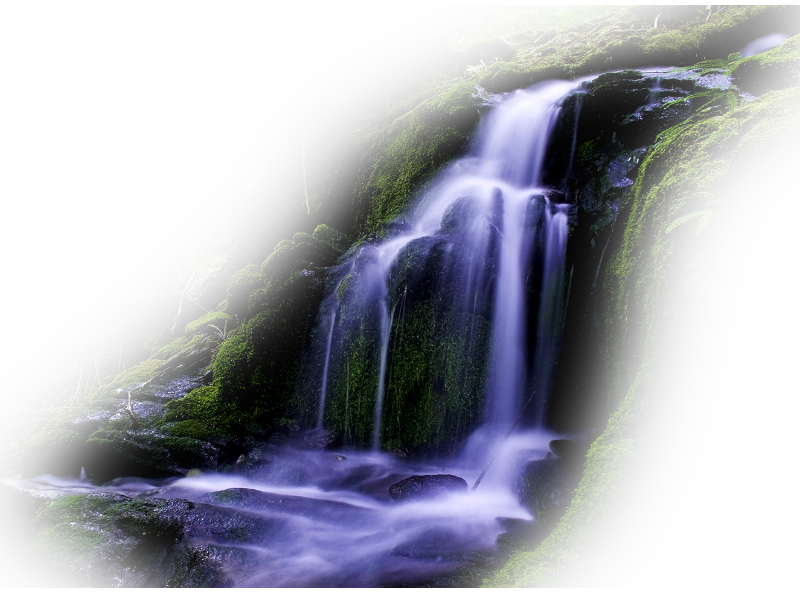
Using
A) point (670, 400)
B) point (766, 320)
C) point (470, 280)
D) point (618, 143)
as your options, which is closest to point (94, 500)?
point (470, 280)

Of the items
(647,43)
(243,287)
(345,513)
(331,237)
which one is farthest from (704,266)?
(647,43)

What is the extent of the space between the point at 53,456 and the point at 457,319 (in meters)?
4.51

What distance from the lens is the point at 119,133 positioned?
2.87 feet

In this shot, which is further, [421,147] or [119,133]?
[421,147]

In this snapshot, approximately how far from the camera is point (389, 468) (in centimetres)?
417

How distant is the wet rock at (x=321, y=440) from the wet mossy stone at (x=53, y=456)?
237 centimetres

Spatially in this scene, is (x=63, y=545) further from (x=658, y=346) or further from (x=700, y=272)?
(x=700, y=272)

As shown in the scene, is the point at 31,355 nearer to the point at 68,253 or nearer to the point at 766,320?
the point at 68,253

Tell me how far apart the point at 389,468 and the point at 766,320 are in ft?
11.1

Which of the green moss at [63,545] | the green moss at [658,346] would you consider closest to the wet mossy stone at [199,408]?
the green moss at [63,545]

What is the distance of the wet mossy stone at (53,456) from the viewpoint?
414cm

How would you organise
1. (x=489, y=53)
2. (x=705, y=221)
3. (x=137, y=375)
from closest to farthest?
1. (x=705, y=221)
2. (x=137, y=375)
3. (x=489, y=53)

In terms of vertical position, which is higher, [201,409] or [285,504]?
[201,409]

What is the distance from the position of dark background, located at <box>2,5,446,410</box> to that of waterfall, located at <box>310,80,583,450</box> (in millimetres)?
3364
